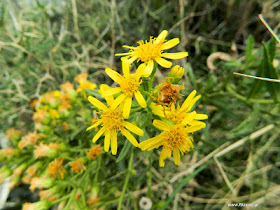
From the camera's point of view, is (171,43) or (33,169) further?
(33,169)

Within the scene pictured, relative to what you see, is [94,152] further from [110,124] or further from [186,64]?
[186,64]

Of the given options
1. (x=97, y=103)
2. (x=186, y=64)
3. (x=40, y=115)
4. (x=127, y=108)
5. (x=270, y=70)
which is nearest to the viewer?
(x=127, y=108)

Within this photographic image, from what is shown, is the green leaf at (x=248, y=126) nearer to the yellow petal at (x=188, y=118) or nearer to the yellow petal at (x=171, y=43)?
the yellow petal at (x=188, y=118)

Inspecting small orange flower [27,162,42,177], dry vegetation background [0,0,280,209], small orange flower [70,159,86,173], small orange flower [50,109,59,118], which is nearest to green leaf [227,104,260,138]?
dry vegetation background [0,0,280,209]

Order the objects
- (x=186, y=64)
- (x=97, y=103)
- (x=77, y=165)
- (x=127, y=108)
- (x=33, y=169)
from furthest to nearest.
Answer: (x=186, y=64), (x=33, y=169), (x=77, y=165), (x=97, y=103), (x=127, y=108)

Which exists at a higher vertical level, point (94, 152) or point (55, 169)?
point (94, 152)

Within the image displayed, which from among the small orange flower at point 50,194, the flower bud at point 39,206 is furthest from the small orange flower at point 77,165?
the flower bud at point 39,206

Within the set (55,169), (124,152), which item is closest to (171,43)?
(124,152)

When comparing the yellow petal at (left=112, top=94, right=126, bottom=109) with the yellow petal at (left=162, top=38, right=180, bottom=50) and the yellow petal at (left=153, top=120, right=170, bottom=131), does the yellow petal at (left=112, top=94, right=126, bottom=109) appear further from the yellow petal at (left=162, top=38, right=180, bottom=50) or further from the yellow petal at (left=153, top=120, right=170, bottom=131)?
the yellow petal at (left=162, top=38, right=180, bottom=50)
